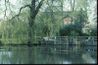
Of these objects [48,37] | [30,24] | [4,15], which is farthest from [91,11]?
[4,15]

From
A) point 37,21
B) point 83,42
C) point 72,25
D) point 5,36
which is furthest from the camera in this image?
point 72,25

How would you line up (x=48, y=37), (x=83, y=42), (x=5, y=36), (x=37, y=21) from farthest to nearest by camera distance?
(x=83, y=42)
(x=48, y=37)
(x=37, y=21)
(x=5, y=36)

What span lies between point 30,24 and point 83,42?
15.0ft

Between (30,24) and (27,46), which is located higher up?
(30,24)

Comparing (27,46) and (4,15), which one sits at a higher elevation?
(4,15)

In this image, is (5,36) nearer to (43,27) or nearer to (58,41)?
(43,27)

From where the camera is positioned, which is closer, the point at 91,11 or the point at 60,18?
the point at 60,18

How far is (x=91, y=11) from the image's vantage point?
1830cm

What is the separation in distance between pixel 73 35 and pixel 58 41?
4.27 feet

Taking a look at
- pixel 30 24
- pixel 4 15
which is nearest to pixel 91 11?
pixel 30 24

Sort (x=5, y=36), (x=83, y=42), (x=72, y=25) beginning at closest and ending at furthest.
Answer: (x=5, y=36) → (x=83, y=42) → (x=72, y=25)

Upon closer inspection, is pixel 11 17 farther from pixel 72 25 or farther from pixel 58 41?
pixel 72 25

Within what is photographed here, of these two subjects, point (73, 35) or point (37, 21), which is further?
point (73, 35)

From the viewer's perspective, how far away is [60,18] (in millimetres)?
16172
